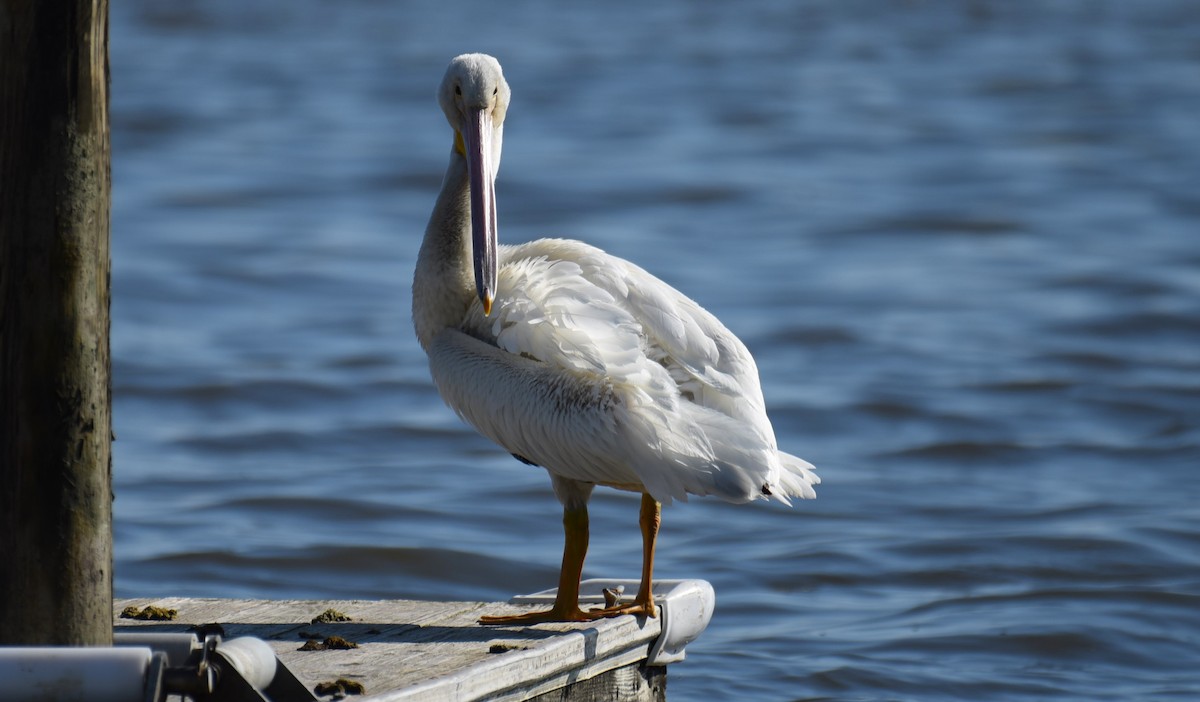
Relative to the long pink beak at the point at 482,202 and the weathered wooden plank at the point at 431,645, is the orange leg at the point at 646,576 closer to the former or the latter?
the weathered wooden plank at the point at 431,645

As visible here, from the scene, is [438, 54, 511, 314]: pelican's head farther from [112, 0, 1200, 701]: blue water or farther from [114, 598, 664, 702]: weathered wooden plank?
[112, 0, 1200, 701]: blue water

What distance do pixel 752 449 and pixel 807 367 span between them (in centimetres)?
594

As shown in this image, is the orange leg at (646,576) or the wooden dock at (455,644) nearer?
the wooden dock at (455,644)

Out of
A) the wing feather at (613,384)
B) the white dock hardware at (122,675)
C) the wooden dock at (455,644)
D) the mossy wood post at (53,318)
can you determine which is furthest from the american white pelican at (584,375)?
the mossy wood post at (53,318)

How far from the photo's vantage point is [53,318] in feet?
10.0

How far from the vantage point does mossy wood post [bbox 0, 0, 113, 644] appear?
9.81ft

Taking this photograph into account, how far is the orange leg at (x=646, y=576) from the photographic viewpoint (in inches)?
160

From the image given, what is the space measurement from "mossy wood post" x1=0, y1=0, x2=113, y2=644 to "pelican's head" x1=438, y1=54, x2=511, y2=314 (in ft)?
4.25

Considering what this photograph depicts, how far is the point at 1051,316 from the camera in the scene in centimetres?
1069

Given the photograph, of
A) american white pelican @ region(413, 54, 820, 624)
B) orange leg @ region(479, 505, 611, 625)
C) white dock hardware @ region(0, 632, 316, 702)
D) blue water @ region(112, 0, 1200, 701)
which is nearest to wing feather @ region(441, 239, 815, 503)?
american white pelican @ region(413, 54, 820, 624)

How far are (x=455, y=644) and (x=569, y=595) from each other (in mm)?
336

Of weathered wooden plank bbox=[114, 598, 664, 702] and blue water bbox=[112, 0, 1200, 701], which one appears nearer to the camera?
weathered wooden plank bbox=[114, 598, 664, 702]

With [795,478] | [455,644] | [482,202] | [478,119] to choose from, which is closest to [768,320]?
[478,119]

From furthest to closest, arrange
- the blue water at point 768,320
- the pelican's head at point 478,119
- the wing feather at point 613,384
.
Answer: the blue water at point 768,320 → the pelican's head at point 478,119 → the wing feather at point 613,384
